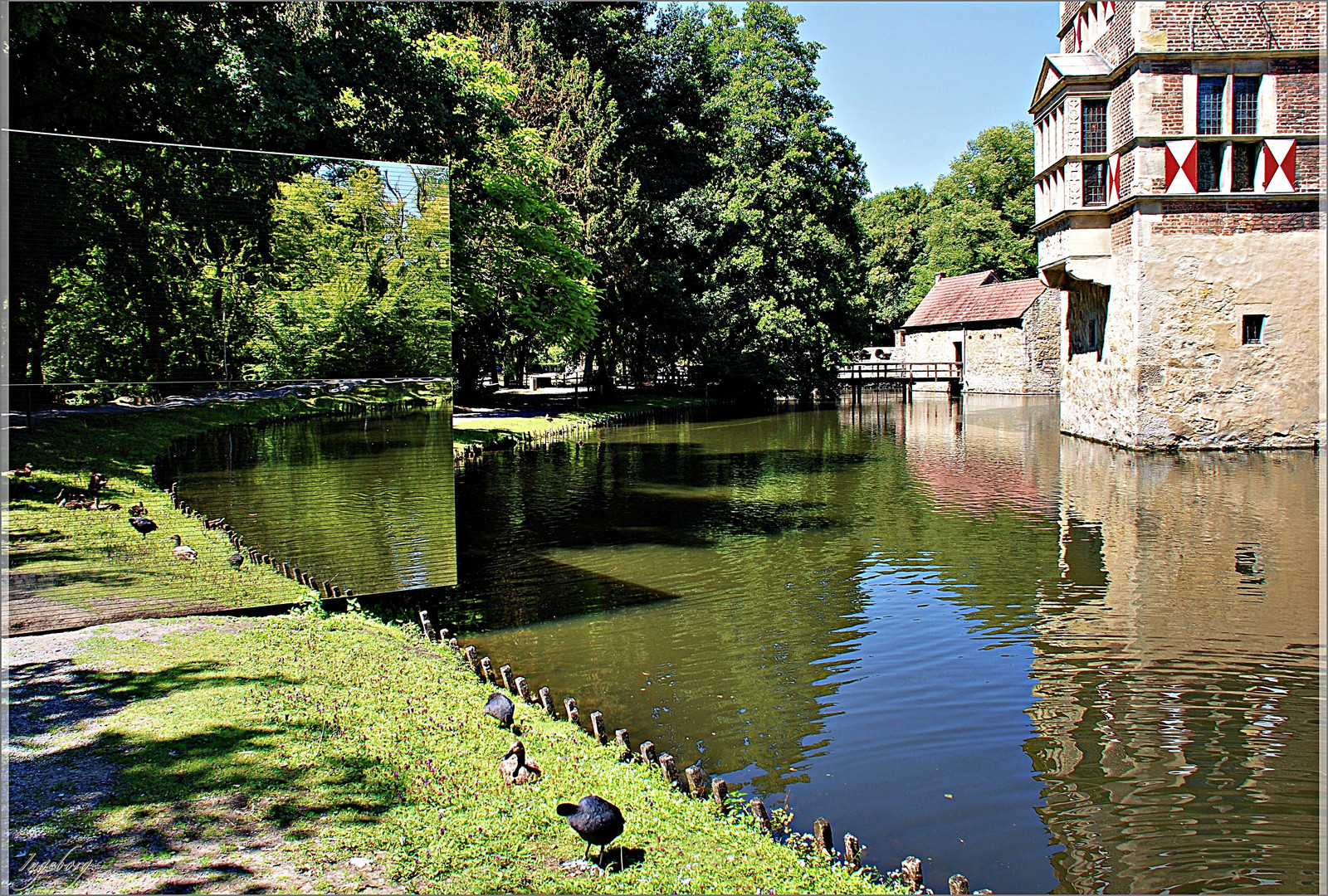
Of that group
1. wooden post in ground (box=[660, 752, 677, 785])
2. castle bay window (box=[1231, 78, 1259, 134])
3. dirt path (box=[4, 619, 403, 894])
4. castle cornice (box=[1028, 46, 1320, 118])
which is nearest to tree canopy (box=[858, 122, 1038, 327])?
castle cornice (box=[1028, 46, 1320, 118])

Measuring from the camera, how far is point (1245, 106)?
19859 mm

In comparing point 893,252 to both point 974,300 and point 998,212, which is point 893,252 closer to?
point 998,212

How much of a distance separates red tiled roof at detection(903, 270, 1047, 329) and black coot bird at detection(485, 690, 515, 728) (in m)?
41.6

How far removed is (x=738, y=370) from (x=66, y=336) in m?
32.9

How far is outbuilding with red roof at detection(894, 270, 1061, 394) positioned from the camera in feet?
142

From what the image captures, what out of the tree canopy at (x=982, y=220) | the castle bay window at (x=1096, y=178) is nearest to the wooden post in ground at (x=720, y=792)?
the castle bay window at (x=1096, y=178)

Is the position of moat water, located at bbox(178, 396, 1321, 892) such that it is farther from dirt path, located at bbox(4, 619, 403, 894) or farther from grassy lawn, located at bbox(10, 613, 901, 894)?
dirt path, located at bbox(4, 619, 403, 894)

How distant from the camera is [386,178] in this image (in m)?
8.79

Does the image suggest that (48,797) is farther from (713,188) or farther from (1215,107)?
(713,188)

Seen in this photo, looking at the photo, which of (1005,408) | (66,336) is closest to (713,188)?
(1005,408)

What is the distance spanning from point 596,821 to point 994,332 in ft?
148

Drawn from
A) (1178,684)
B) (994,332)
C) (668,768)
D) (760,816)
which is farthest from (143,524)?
(994,332)

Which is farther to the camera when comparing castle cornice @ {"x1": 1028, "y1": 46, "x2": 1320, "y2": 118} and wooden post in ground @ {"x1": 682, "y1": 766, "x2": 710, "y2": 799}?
castle cornice @ {"x1": 1028, "y1": 46, "x2": 1320, "y2": 118}

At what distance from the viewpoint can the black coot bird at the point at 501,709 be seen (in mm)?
6375
